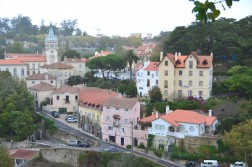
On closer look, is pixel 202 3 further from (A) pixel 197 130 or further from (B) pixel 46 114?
(B) pixel 46 114

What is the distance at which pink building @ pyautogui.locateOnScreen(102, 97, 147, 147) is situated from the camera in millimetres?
34031

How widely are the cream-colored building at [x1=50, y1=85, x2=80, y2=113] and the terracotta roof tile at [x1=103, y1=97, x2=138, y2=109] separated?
701 cm

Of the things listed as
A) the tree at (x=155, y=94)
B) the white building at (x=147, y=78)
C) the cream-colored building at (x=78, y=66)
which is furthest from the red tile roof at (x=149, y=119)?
the cream-colored building at (x=78, y=66)

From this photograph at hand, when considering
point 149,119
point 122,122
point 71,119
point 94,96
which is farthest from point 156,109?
point 71,119

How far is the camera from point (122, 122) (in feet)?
114

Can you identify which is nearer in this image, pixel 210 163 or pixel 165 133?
pixel 210 163

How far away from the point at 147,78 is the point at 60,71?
53.2 feet

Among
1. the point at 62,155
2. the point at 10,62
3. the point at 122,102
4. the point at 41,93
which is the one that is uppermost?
the point at 10,62

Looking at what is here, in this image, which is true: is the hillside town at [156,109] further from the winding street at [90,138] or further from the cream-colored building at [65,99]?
the winding street at [90,138]

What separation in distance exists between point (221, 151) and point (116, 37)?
65183 mm

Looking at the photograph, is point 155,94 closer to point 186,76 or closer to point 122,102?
point 186,76

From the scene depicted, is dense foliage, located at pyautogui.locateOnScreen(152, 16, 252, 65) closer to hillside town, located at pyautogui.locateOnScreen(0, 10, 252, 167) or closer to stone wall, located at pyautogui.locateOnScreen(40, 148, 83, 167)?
hillside town, located at pyautogui.locateOnScreen(0, 10, 252, 167)

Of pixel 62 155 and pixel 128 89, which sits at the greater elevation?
pixel 128 89

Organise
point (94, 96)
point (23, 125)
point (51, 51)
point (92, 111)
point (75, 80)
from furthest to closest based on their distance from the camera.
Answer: point (51, 51)
point (75, 80)
point (94, 96)
point (92, 111)
point (23, 125)
